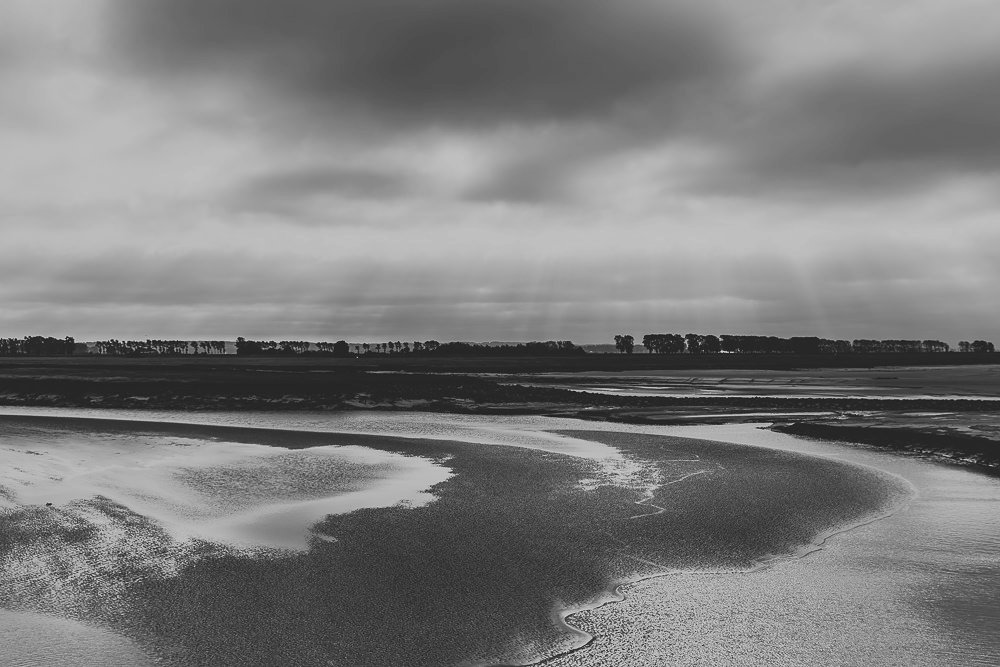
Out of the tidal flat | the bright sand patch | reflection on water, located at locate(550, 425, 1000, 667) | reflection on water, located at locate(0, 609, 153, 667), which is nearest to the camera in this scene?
reflection on water, located at locate(0, 609, 153, 667)

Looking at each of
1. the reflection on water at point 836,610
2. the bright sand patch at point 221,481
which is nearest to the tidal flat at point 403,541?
the bright sand patch at point 221,481

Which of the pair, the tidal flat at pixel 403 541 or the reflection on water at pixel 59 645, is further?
the tidal flat at pixel 403 541

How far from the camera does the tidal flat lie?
281 inches

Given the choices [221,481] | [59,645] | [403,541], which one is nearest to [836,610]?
[403,541]

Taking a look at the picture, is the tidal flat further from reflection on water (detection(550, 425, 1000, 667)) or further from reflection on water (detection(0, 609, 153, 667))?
reflection on water (detection(550, 425, 1000, 667))

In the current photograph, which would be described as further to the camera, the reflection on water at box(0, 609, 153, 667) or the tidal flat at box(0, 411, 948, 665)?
the tidal flat at box(0, 411, 948, 665)

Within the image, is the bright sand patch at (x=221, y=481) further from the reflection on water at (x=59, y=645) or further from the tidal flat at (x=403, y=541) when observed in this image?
the reflection on water at (x=59, y=645)

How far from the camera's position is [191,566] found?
9219 millimetres

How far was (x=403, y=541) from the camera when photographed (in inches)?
418

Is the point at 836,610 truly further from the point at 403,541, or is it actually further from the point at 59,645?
the point at 59,645

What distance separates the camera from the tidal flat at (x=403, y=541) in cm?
713

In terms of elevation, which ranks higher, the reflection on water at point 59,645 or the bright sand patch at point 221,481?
the reflection on water at point 59,645

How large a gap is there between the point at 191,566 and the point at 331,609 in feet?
8.04


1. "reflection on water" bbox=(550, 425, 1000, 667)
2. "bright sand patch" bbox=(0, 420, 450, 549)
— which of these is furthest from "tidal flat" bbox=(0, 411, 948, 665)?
"reflection on water" bbox=(550, 425, 1000, 667)
